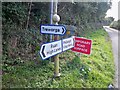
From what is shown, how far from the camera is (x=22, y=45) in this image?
7082 mm

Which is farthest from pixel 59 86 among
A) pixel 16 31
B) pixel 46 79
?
pixel 16 31

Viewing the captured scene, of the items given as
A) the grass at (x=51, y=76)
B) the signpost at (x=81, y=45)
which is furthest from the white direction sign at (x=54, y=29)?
the signpost at (x=81, y=45)

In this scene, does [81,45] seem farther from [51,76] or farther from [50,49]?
Result: [50,49]

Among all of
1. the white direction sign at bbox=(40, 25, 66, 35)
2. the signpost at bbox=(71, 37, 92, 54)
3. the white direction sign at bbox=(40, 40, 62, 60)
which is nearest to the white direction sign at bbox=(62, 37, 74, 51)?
the white direction sign at bbox=(40, 40, 62, 60)

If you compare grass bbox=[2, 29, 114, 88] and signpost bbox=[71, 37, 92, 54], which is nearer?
grass bbox=[2, 29, 114, 88]

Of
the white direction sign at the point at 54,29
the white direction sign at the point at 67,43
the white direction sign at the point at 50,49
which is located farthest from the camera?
the white direction sign at the point at 67,43

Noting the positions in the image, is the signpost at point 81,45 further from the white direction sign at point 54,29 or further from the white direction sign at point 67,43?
the white direction sign at point 54,29

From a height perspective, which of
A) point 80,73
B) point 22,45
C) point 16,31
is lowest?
point 80,73

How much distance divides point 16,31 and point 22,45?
2.08ft

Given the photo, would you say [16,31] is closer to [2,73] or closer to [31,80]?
[2,73]

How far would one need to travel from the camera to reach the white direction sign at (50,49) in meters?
3.80

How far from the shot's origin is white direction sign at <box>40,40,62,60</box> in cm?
380

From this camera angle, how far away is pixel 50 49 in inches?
158

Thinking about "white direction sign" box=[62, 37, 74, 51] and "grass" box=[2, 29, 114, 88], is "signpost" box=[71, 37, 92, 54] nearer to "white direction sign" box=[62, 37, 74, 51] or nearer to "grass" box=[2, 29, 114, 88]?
"grass" box=[2, 29, 114, 88]
